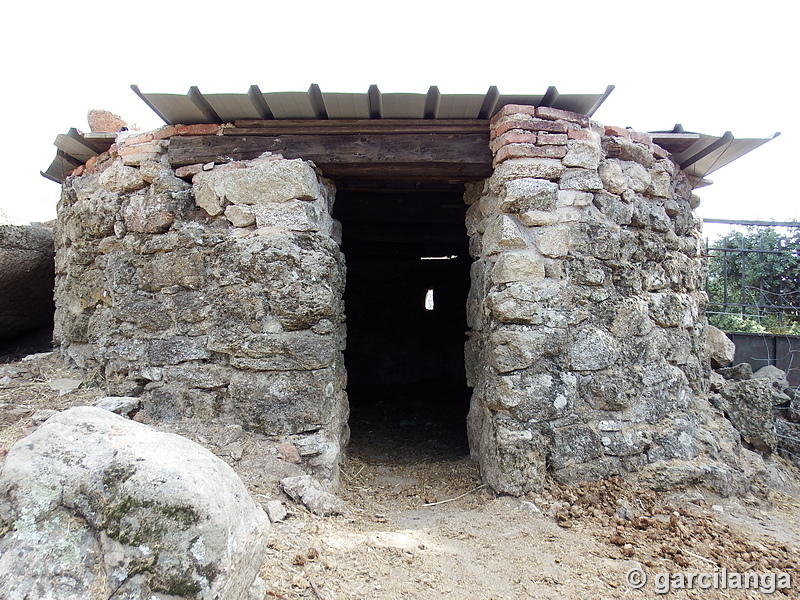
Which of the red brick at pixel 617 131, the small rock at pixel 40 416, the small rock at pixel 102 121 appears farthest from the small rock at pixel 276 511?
the red brick at pixel 617 131

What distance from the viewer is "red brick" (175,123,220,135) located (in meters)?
3.27

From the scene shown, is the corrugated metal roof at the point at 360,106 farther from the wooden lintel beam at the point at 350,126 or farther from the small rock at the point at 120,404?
the small rock at the point at 120,404

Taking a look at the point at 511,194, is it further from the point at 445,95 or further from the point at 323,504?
the point at 323,504

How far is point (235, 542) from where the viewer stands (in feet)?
4.69

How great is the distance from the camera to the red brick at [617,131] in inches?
132

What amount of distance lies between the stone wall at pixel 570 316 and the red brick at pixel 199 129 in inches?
67.7

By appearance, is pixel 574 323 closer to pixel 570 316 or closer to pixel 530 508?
pixel 570 316

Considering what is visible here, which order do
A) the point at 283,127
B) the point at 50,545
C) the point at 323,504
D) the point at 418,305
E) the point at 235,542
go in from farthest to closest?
the point at 418,305
the point at 283,127
the point at 323,504
the point at 235,542
the point at 50,545

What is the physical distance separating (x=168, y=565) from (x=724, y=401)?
395cm

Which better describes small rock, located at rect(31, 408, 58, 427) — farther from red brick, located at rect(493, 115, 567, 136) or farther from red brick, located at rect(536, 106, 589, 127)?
red brick, located at rect(536, 106, 589, 127)

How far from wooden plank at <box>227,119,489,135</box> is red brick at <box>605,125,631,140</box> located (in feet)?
2.59

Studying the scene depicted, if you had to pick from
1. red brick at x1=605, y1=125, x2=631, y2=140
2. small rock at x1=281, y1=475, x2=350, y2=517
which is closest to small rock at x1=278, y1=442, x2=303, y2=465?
small rock at x1=281, y1=475, x2=350, y2=517

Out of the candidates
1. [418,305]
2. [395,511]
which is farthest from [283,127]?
[418,305]

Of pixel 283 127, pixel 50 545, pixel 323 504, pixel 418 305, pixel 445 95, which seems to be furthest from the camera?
pixel 418 305
